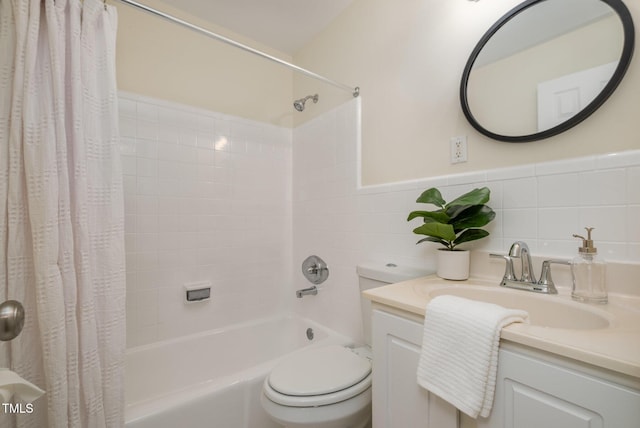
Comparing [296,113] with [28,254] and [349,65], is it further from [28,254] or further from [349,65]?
[28,254]

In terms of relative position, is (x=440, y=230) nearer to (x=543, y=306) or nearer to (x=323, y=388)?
(x=543, y=306)

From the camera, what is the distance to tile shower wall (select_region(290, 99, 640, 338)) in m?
0.80

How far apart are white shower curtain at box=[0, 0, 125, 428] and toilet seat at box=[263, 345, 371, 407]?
1.82 ft

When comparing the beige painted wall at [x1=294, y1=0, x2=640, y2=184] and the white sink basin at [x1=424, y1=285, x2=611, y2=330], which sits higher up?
the beige painted wall at [x1=294, y1=0, x2=640, y2=184]

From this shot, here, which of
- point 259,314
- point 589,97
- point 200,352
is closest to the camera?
point 589,97

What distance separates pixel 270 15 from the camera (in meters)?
1.73

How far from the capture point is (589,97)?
2.77 ft

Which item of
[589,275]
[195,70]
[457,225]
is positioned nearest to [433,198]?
[457,225]

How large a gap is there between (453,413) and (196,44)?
2195 millimetres

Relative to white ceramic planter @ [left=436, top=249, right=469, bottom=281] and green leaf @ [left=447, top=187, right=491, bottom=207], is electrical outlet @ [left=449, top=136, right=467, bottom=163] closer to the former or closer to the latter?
green leaf @ [left=447, top=187, right=491, bottom=207]

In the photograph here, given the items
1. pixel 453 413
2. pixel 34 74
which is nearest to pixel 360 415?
pixel 453 413

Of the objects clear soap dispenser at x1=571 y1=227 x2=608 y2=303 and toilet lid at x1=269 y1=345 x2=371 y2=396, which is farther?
toilet lid at x1=269 y1=345 x2=371 y2=396

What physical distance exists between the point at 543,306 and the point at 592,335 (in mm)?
316

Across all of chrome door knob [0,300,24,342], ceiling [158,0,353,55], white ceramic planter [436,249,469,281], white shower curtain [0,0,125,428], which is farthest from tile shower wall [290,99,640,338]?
chrome door knob [0,300,24,342]
